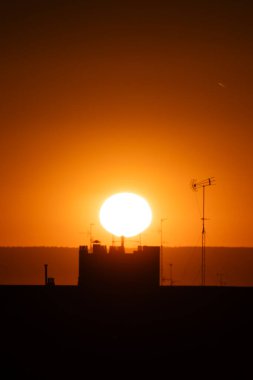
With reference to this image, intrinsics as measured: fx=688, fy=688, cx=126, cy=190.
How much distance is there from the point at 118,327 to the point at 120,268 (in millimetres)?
6362

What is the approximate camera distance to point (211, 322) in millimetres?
20547

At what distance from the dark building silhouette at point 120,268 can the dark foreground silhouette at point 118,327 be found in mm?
2887

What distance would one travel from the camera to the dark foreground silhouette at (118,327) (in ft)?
61.6

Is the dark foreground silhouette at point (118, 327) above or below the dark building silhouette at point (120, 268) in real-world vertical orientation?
below

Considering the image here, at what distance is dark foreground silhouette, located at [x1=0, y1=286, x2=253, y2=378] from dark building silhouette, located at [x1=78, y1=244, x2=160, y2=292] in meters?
2.89

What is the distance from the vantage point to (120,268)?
26.4 metres

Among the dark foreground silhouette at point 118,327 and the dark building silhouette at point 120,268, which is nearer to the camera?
the dark foreground silhouette at point 118,327

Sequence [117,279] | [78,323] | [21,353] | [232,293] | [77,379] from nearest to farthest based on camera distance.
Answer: [77,379]
[21,353]
[78,323]
[232,293]
[117,279]

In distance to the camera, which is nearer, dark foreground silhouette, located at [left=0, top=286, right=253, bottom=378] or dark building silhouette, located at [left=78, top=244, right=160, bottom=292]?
dark foreground silhouette, located at [left=0, top=286, right=253, bottom=378]

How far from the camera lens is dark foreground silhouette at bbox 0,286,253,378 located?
61.6 ft

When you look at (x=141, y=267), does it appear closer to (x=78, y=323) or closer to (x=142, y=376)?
(x=78, y=323)

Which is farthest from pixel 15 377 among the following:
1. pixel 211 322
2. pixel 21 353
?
pixel 211 322

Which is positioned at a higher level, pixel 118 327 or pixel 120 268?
pixel 120 268

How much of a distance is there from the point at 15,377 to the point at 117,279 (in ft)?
28.5
